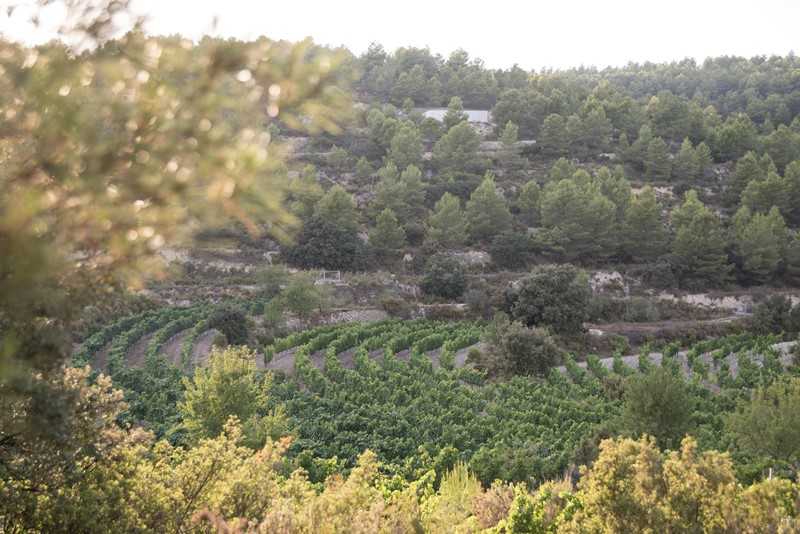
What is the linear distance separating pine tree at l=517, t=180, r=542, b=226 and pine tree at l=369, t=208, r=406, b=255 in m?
9.78

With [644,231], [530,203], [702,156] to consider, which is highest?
[702,156]

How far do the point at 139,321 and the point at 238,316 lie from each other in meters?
5.87

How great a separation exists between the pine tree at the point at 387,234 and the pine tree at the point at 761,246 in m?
21.2

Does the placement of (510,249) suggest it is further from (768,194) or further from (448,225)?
(768,194)

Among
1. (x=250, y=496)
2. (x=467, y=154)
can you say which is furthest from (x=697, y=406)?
(x=467, y=154)

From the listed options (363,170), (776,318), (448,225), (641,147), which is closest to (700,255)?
(776,318)

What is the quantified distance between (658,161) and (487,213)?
60.7 ft

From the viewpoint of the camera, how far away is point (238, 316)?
87.2 feet

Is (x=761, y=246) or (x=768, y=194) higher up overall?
(x=768, y=194)

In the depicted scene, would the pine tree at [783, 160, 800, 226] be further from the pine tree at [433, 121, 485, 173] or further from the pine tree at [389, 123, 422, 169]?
the pine tree at [389, 123, 422, 169]

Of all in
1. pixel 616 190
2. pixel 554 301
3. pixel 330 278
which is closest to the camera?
pixel 554 301

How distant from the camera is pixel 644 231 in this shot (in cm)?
4172

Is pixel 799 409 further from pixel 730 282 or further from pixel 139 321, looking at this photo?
pixel 730 282

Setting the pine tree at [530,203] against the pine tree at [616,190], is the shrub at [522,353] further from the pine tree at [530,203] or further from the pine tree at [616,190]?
the pine tree at [616,190]
